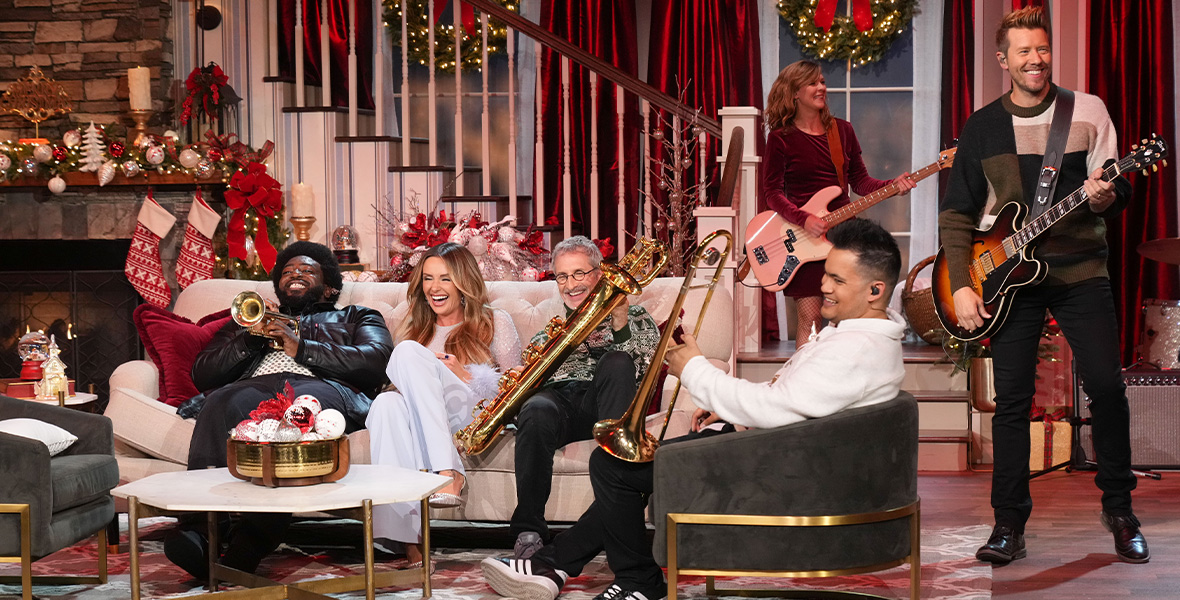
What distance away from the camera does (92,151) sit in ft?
18.7

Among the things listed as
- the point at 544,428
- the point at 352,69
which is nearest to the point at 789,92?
the point at 544,428

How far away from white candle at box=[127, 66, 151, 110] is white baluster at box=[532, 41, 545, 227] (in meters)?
1.89

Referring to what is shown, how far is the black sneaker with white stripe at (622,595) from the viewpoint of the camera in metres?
2.78

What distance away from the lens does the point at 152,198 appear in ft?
19.0

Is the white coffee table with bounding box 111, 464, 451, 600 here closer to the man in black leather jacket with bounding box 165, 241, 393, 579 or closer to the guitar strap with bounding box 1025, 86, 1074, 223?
the man in black leather jacket with bounding box 165, 241, 393, 579

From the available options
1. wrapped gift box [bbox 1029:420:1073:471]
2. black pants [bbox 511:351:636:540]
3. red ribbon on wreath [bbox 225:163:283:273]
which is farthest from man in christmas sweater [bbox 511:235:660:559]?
red ribbon on wreath [bbox 225:163:283:273]

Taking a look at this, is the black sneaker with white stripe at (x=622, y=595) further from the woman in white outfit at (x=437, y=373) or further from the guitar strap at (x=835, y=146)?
the guitar strap at (x=835, y=146)

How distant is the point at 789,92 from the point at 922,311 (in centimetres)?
122

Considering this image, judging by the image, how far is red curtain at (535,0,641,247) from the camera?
20.2 feet

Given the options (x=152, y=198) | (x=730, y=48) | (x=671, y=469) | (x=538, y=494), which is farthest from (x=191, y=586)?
(x=730, y=48)

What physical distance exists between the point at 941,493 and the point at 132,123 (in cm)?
425

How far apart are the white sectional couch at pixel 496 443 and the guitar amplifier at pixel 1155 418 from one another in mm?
1793

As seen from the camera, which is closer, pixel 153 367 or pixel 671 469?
pixel 671 469

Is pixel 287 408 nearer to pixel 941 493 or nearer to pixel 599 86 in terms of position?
pixel 941 493
